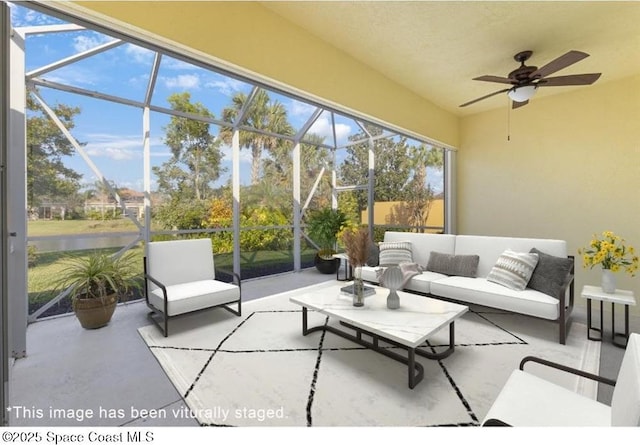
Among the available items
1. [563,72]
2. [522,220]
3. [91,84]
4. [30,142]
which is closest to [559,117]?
[563,72]

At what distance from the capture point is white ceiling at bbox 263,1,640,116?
234cm

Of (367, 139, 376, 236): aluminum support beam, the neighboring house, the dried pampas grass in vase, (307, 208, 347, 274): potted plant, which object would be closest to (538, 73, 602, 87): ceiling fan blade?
the dried pampas grass in vase

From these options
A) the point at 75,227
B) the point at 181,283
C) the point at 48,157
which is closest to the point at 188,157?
the point at 48,157

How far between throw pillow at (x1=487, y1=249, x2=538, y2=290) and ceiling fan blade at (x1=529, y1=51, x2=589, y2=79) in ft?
5.94

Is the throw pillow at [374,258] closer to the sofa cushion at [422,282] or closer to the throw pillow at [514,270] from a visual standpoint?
the sofa cushion at [422,282]

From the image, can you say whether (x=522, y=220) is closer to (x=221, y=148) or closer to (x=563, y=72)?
(x=563, y=72)

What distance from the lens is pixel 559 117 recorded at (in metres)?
4.10

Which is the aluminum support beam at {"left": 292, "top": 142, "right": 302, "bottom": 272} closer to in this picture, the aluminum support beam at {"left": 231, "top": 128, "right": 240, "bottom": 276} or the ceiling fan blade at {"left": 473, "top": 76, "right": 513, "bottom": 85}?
the aluminum support beam at {"left": 231, "top": 128, "right": 240, "bottom": 276}

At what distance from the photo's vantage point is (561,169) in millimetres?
4109

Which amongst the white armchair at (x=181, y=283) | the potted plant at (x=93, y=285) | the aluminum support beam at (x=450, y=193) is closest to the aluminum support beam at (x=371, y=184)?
the aluminum support beam at (x=450, y=193)

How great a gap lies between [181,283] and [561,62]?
430cm

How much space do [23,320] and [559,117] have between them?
672 cm

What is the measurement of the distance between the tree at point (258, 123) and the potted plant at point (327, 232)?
1428 mm

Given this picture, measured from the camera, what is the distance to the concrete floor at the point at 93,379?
1.69 metres
